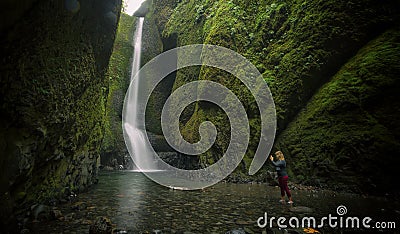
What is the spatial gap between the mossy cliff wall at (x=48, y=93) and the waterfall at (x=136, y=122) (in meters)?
13.8

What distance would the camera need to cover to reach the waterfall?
2331 centimetres

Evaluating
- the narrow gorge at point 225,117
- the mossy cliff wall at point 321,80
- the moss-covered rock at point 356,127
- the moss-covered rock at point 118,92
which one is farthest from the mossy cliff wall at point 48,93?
the moss-covered rock at point 118,92

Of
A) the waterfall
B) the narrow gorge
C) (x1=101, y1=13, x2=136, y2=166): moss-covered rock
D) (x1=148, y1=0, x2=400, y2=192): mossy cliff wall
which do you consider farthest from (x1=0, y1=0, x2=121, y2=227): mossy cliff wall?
the waterfall

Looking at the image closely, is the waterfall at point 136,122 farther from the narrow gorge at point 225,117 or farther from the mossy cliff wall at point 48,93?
the mossy cliff wall at point 48,93

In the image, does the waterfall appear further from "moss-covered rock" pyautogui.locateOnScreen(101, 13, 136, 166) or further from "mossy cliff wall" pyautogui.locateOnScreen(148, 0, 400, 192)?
"mossy cliff wall" pyautogui.locateOnScreen(148, 0, 400, 192)

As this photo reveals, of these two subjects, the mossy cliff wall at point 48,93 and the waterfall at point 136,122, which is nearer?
the mossy cliff wall at point 48,93

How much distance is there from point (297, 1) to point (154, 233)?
14794 millimetres

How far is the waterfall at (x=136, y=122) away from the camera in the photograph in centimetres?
2331

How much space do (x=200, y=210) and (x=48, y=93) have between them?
4.78 m

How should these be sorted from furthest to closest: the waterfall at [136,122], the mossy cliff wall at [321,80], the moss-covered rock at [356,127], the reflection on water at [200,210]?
1. the waterfall at [136,122]
2. the mossy cliff wall at [321,80]
3. the moss-covered rock at [356,127]
4. the reflection on water at [200,210]

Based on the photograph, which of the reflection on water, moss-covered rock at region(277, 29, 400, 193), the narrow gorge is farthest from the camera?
moss-covered rock at region(277, 29, 400, 193)

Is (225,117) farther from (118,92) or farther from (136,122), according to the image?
(118,92)

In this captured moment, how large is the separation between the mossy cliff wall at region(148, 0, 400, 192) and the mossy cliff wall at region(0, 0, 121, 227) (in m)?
8.26

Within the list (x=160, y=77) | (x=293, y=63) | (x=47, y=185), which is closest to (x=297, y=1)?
(x=293, y=63)
